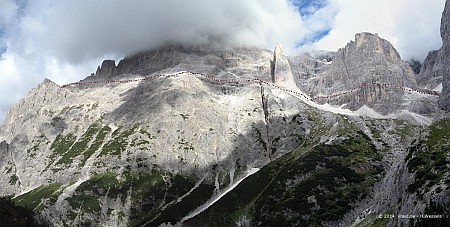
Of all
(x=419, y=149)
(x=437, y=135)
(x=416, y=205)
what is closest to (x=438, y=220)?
(x=416, y=205)

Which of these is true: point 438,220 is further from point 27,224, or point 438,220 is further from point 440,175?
point 27,224

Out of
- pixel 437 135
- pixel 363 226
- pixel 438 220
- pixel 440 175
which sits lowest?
pixel 363 226

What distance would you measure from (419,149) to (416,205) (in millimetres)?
38090

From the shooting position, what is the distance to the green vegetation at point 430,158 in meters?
146

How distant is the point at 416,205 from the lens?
138125mm

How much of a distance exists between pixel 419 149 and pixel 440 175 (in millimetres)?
27140

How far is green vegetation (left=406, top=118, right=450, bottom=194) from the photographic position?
479ft

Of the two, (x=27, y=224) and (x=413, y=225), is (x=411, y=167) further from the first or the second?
(x=27, y=224)

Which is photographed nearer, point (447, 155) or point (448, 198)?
point (448, 198)

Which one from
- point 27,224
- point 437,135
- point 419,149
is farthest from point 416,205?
point 27,224

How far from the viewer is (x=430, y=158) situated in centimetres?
15975

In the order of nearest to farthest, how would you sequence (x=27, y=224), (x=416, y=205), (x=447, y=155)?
(x=416, y=205) < (x=447, y=155) < (x=27, y=224)

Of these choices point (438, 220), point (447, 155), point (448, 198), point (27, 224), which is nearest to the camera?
point (438, 220)

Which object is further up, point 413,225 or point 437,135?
point 437,135
